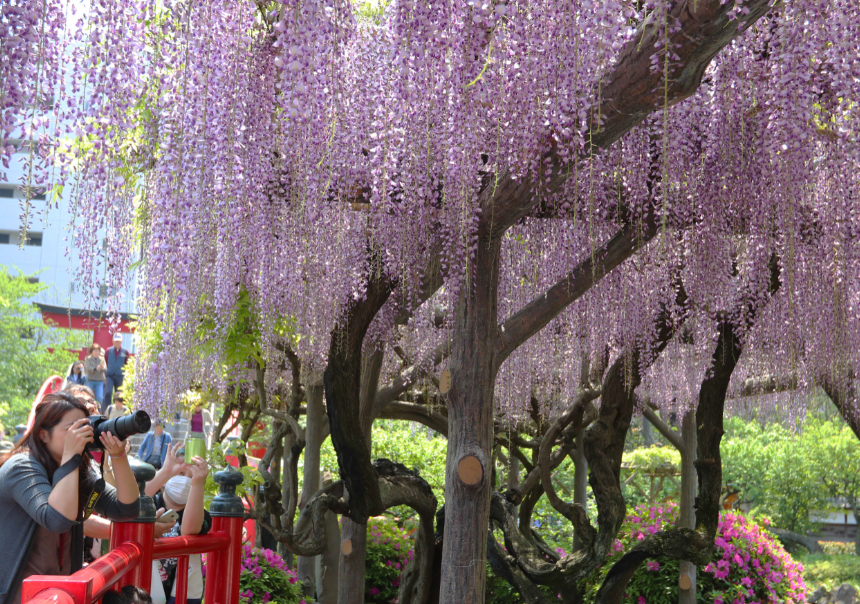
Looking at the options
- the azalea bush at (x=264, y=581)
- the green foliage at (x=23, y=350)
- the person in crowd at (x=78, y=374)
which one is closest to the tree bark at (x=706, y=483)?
the azalea bush at (x=264, y=581)

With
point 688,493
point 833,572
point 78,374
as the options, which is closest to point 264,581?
point 688,493

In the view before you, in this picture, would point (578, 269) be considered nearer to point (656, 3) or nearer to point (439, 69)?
point (439, 69)

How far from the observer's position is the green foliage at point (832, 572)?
37.3 feet

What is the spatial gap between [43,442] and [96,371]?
27.3 ft

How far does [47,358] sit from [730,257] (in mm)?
15177

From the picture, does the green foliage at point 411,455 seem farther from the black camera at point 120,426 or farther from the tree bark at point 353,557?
the black camera at point 120,426

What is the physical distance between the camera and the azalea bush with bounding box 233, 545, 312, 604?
5.04m

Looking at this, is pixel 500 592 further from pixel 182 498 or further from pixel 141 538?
pixel 141 538

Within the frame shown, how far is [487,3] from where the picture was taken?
2586 mm

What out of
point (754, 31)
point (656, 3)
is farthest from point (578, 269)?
point (656, 3)

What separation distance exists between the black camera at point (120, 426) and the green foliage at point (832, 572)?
11434 mm

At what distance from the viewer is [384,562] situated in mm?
8125

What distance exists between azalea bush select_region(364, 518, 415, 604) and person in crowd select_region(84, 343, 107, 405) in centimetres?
387

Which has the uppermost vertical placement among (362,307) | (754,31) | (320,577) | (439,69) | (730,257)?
(754,31)
